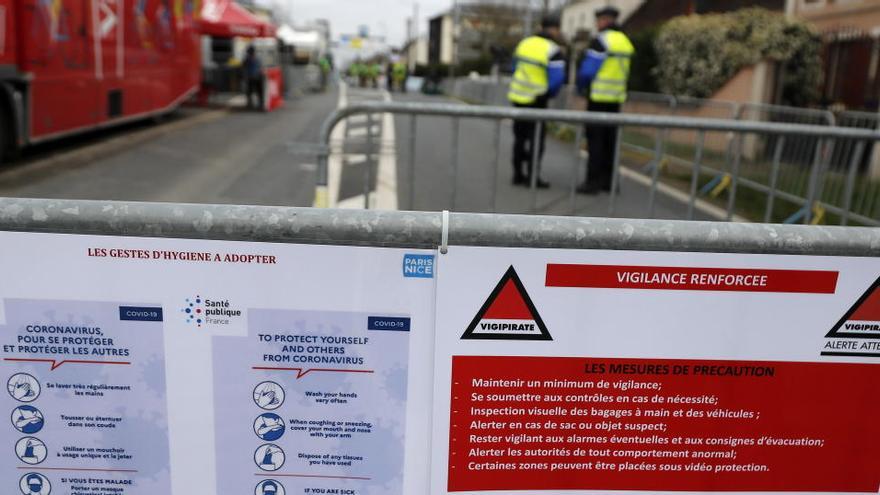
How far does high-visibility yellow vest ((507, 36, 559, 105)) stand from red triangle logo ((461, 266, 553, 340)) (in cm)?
713

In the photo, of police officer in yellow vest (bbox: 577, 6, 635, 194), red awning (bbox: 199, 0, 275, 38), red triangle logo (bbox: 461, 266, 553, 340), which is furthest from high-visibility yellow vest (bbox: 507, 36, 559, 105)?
red awning (bbox: 199, 0, 275, 38)

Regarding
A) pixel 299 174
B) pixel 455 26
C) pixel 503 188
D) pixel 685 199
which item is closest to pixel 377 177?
pixel 299 174

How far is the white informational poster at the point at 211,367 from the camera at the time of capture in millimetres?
1844

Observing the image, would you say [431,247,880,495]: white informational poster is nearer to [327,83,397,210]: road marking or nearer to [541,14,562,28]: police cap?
[327,83,397,210]: road marking

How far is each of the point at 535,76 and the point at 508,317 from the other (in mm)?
7180

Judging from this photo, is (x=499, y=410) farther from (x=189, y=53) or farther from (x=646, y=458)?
(x=189, y=53)

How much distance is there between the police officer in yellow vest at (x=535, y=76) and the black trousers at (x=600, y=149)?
1.78ft

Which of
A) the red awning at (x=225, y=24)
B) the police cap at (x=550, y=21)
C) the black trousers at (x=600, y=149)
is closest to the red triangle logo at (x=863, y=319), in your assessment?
the black trousers at (x=600, y=149)

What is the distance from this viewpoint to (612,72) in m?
8.54

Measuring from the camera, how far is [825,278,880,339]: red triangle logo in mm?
1933

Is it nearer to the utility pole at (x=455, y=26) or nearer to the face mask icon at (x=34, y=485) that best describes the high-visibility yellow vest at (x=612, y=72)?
the face mask icon at (x=34, y=485)

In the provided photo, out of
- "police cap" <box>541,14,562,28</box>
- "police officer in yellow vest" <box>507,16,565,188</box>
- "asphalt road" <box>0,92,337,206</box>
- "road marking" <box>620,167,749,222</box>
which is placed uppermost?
"police cap" <box>541,14,562,28</box>

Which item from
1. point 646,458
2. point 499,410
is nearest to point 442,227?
point 499,410

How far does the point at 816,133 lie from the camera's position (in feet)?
19.1
